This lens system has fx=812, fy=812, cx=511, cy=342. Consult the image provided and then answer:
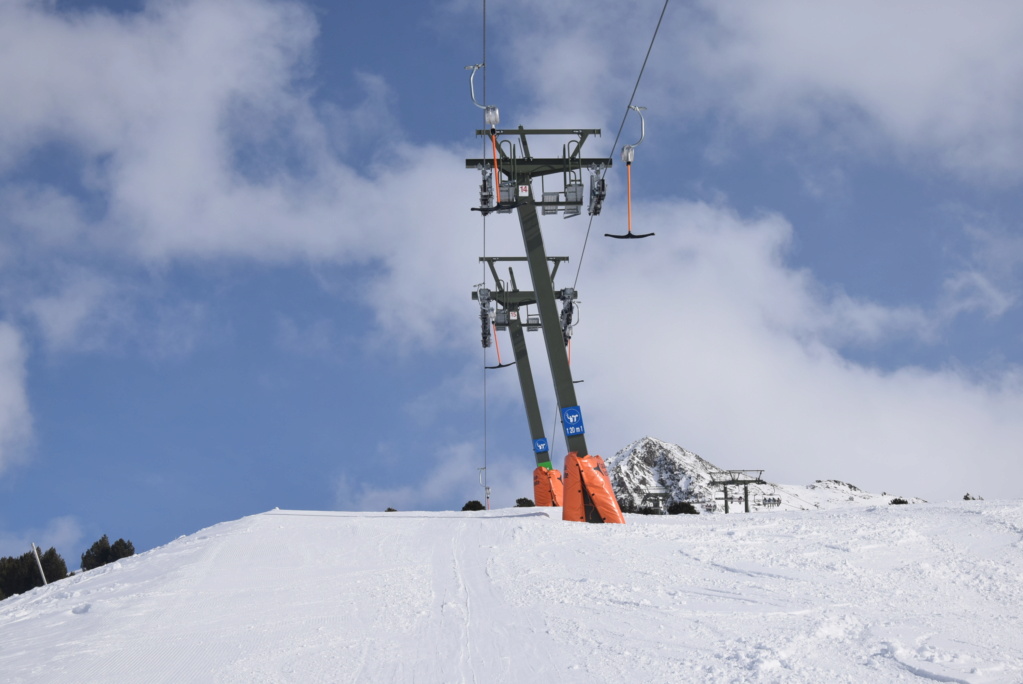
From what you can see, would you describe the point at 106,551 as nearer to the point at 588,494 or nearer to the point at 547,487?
the point at 547,487

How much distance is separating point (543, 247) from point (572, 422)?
369cm

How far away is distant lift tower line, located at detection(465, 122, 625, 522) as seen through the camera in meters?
15.7

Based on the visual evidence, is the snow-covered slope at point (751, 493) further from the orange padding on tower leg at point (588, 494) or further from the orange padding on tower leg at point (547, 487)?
the orange padding on tower leg at point (588, 494)

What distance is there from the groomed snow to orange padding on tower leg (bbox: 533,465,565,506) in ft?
33.2

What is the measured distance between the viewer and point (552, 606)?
8.09 metres

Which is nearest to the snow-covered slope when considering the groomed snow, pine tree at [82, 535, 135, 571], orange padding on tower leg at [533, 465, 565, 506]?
orange padding on tower leg at [533, 465, 565, 506]

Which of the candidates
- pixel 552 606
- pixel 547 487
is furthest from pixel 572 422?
pixel 552 606

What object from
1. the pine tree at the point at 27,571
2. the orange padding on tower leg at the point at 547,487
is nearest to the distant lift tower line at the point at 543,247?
the orange padding on tower leg at the point at 547,487

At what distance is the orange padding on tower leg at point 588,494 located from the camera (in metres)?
15.5

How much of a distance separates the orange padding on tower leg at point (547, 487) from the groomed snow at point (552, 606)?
33.2 ft

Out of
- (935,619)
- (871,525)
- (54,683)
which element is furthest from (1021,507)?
(54,683)

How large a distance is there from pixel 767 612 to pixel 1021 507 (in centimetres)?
883

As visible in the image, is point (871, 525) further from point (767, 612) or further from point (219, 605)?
point (219, 605)

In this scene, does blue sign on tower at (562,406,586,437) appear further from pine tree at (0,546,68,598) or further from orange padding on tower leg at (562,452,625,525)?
pine tree at (0,546,68,598)
